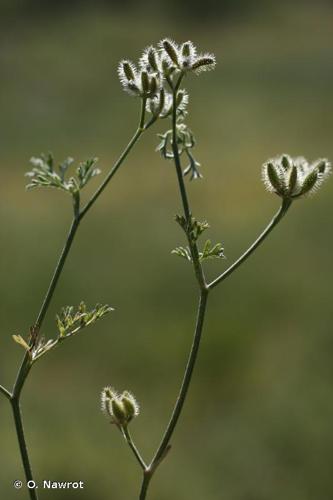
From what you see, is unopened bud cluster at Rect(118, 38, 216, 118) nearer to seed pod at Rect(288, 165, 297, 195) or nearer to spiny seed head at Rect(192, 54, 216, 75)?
spiny seed head at Rect(192, 54, 216, 75)

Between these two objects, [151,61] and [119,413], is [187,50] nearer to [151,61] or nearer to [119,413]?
[151,61]

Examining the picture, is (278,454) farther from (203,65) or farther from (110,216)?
(110,216)

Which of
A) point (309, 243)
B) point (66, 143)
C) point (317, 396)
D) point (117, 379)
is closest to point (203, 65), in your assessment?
point (317, 396)

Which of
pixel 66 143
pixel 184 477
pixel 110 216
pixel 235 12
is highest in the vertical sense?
pixel 235 12

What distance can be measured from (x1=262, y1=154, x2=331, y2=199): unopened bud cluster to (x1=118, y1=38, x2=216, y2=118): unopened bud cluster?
23cm

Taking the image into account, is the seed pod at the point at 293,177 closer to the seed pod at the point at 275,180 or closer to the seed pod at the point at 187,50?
the seed pod at the point at 275,180

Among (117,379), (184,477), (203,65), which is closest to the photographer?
(203,65)

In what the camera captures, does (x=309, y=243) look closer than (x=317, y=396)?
No

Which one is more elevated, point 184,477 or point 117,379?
point 117,379

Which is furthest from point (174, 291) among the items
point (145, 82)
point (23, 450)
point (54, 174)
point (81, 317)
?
point (23, 450)

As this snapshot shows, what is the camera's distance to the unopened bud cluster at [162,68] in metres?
1.58

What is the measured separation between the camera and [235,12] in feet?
75.8

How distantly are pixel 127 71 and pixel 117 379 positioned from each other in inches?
246

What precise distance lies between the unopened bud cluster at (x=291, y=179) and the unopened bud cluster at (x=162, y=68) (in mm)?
227
